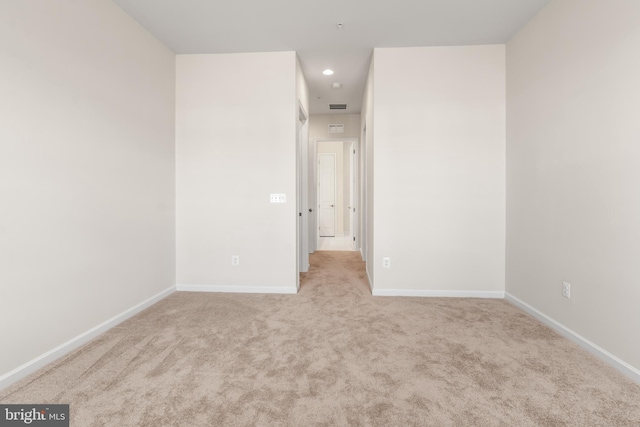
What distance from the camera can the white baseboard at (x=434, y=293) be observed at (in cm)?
321

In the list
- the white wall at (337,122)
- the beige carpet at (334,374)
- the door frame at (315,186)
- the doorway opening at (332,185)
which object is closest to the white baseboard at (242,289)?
the beige carpet at (334,374)

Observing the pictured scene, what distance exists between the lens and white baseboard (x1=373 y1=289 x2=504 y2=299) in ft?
10.5


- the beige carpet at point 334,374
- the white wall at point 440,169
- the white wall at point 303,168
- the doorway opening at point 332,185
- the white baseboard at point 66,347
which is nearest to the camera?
the beige carpet at point 334,374

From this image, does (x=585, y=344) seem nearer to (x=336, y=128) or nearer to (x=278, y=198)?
(x=278, y=198)

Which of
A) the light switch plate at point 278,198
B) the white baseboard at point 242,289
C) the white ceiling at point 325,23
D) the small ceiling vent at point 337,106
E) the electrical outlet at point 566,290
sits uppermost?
the small ceiling vent at point 337,106

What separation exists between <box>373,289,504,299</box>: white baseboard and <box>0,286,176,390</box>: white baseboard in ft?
7.99

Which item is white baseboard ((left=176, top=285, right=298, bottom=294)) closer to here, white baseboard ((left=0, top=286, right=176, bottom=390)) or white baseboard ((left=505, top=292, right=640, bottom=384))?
white baseboard ((left=0, top=286, right=176, bottom=390))

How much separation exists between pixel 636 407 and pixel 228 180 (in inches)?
141

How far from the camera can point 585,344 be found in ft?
6.88

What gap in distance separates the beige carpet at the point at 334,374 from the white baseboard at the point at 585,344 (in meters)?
0.06

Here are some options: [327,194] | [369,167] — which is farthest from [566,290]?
[327,194]

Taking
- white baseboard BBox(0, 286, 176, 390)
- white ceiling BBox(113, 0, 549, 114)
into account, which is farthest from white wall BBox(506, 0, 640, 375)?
white baseboard BBox(0, 286, 176, 390)

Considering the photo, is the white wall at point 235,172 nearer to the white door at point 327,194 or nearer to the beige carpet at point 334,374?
the beige carpet at point 334,374

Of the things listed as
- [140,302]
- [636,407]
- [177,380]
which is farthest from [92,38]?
[636,407]
